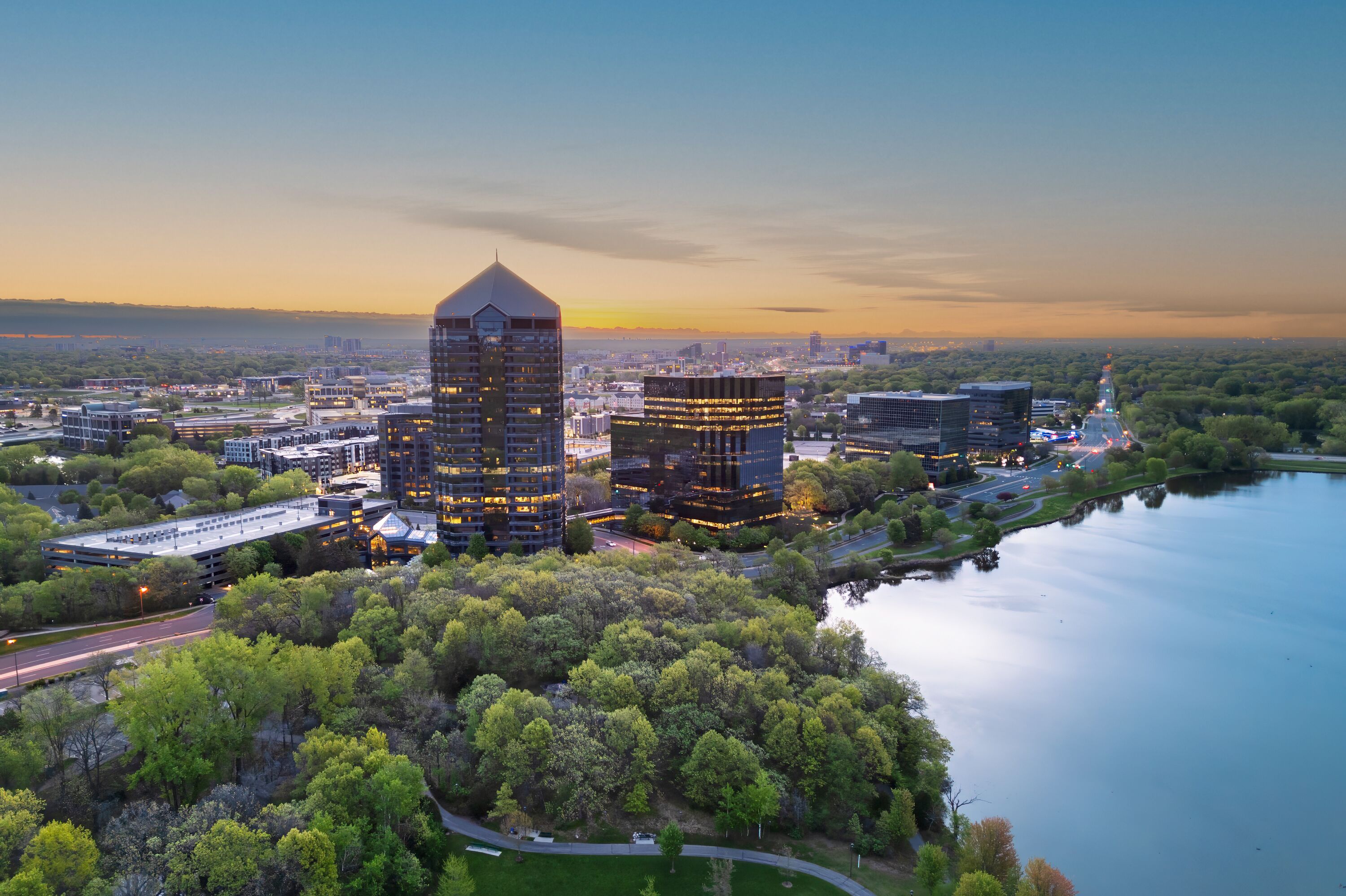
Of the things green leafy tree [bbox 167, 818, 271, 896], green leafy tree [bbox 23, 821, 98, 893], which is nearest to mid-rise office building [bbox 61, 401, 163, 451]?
green leafy tree [bbox 23, 821, 98, 893]

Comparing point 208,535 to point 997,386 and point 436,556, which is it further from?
point 997,386

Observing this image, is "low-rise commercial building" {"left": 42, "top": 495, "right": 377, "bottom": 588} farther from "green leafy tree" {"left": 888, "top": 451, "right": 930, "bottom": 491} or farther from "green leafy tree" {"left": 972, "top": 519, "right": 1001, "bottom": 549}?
"green leafy tree" {"left": 888, "top": 451, "right": 930, "bottom": 491}

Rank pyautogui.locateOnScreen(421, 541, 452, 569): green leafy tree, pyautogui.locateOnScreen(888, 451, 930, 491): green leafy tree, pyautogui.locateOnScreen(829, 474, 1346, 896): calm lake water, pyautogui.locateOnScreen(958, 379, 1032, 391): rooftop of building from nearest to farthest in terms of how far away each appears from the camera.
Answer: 1. pyautogui.locateOnScreen(829, 474, 1346, 896): calm lake water
2. pyautogui.locateOnScreen(421, 541, 452, 569): green leafy tree
3. pyautogui.locateOnScreen(888, 451, 930, 491): green leafy tree
4. pyautogui.locateOnScreen(958, 379, 1032, 391): rooftop of building

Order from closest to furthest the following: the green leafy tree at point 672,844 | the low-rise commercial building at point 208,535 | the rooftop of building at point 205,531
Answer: the green leafy tree at point 672,844 < the low-rise commercial building at point 208,535 < the rooftop of building at point 205,531

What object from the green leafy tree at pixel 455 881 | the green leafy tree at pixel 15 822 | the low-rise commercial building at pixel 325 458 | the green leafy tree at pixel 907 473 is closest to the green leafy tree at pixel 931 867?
the green leafy tree at pixel 455 881

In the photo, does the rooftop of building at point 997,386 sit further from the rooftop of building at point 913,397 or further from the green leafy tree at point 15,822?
the green leafy tree at point 15,822

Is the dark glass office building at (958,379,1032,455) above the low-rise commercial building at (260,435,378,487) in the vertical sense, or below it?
above
